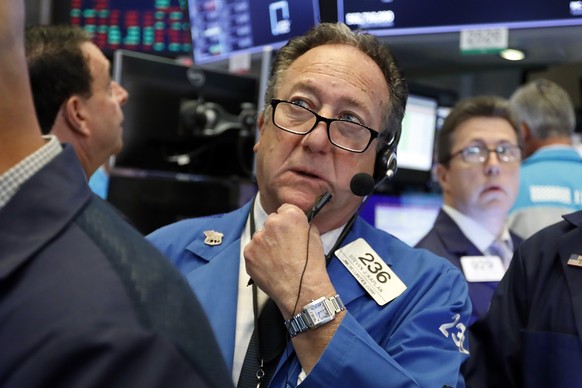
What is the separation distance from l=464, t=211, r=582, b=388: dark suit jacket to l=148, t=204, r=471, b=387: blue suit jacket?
16 centimetres

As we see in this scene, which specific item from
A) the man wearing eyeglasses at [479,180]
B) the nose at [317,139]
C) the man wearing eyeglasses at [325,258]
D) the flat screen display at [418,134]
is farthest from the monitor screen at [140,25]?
the nose at [317,139]

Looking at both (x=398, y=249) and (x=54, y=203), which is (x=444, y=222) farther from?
(x=54, y=203)

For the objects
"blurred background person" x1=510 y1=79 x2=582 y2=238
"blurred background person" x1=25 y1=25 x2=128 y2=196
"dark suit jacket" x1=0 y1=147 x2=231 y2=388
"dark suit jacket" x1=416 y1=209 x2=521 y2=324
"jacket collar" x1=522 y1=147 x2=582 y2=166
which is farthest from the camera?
"jacket collar" x1=522 y1=147 x2=582 y2=166

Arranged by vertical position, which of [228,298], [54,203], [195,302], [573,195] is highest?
[54,203]

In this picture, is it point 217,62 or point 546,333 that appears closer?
point 546,333

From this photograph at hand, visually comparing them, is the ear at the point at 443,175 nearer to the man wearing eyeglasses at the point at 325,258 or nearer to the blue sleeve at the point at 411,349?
the man wearing eyeglasses at the point at 325,258

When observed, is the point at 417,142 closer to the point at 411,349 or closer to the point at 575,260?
the point at 575,260

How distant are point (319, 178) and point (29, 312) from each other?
104cm

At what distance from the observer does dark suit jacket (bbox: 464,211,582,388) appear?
1671mm

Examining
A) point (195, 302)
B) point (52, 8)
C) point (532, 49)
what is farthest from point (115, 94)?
point (52, 8)

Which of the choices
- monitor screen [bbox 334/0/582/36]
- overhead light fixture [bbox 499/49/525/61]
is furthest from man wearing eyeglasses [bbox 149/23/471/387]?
overhead light fixture [bbox 499/49/525/61]

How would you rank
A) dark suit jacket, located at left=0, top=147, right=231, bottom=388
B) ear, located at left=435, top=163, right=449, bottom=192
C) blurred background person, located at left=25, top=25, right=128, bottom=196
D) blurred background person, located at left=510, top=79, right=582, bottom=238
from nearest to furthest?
dark suit jacket, located at left=0, top=147, right=231, bottom=388, blurred background person, located at left=25, top=25, right=128, bottom=196, ear, located at left=435, top=163, right=449, bottom=192, blurred background person, located at left=510, top=79, right=582, bottom=238

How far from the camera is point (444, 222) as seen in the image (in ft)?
9.06

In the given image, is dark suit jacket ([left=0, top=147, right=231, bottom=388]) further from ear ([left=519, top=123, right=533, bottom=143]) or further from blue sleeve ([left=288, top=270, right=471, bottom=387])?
ear ([left=519, top=123, right=533, bottom=143])
